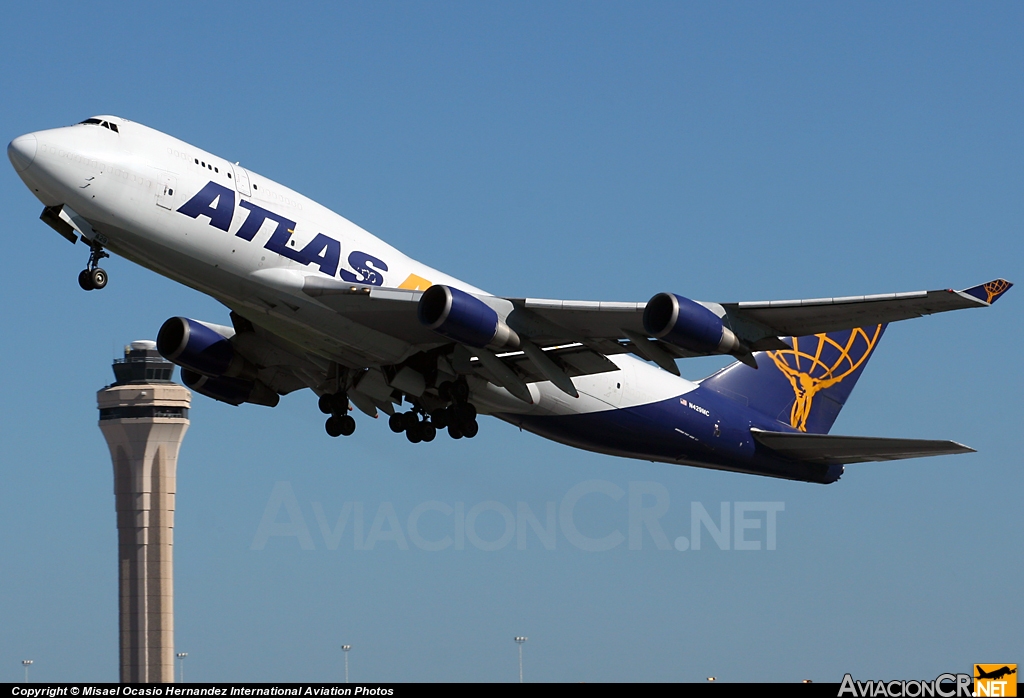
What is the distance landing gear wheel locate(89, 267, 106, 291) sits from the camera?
28.0 metres

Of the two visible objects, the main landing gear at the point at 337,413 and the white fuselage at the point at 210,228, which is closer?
the white fuselage at the point at 210,228

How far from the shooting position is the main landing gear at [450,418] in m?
32.5

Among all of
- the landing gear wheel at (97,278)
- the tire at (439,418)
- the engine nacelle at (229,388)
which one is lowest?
the tire at (439,418)

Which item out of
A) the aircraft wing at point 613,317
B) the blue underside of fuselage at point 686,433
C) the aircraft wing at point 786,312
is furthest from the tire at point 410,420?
the aircraft wing at point 786,312

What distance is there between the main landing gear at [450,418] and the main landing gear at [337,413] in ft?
5.43

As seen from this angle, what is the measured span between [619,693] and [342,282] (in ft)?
38.7

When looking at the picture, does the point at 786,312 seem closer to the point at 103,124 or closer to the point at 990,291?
the point at 990,291

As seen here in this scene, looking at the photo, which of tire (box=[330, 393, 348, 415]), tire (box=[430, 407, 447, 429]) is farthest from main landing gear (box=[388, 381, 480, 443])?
tire (box=[330, 393, 348, 415])

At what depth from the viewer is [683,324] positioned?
1084 inches

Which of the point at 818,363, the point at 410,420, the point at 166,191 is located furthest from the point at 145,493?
the point at 166,191

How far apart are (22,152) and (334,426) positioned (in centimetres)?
1130

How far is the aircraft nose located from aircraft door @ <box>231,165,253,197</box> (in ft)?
13.6

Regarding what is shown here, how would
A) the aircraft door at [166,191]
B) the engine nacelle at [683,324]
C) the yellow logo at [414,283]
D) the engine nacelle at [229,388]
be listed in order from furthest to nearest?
the engine nacelle at [229,388], the yellow logo at [414,283], the engine nacelle at [683,324], the aircraft door at [166,191]

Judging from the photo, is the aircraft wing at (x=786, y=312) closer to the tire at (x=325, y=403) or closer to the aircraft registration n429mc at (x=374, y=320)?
the aircraft registration n429mc at (x=374, y=320)
